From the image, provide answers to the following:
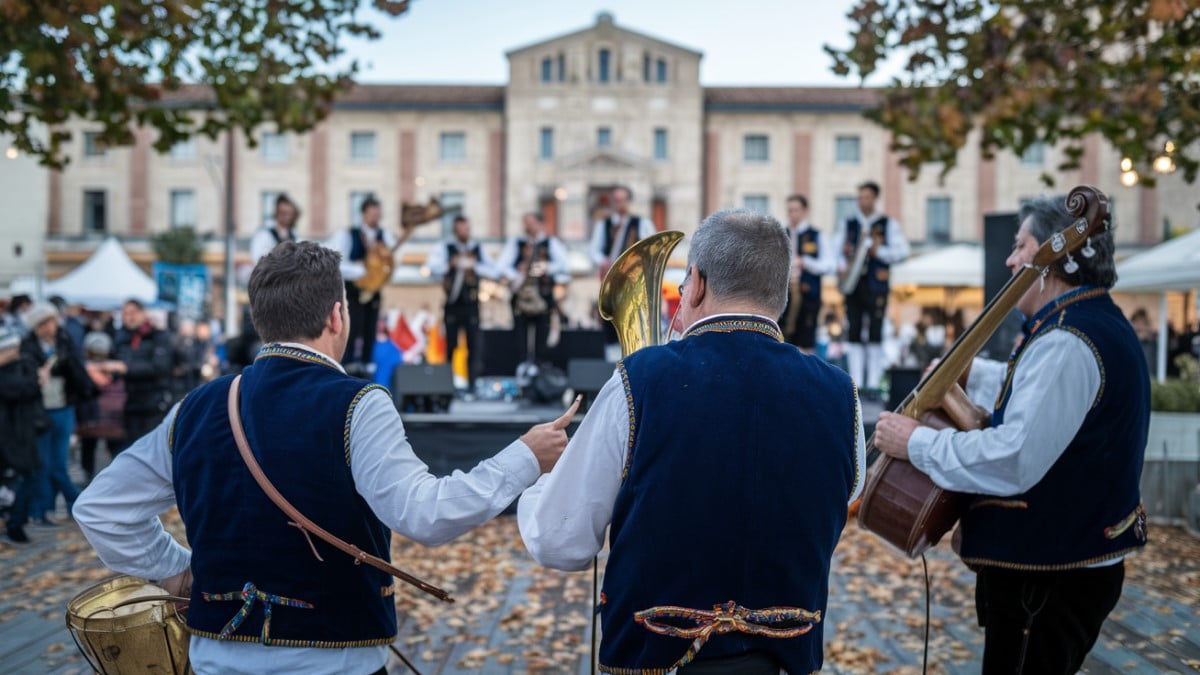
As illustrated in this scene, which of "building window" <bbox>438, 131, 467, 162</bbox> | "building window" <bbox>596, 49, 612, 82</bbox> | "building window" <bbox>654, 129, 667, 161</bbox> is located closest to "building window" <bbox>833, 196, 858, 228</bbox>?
"building window" <bbox>654, 129, 667, 161</bbox>

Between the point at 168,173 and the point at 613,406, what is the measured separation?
1814 inches

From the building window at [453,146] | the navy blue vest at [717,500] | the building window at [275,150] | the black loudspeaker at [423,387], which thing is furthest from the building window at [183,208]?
the navy blue vest at [717,500]

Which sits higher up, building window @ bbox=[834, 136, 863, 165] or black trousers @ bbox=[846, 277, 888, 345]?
building window @ bbox=[834, 136, 863, 165]

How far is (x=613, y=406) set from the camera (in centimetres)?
221

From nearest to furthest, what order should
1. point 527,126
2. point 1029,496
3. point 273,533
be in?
point 273,533, point 1029,496, point 527,126

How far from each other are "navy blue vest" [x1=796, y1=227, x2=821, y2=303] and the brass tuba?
23.7 ft

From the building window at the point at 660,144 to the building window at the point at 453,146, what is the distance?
26.2 ft

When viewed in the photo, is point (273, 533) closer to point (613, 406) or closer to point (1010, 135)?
point (613, 406)

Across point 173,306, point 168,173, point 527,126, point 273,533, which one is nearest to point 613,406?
point 273,533

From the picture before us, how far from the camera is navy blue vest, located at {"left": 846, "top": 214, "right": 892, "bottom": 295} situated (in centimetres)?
998

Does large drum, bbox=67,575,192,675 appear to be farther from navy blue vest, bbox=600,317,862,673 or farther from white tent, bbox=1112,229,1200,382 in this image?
white tent, bbox=1112,229,1200,382

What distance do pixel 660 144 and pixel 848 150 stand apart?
25.6ft

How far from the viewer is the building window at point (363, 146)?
4416 cm

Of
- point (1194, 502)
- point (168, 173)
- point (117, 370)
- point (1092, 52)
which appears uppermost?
point (168, 173)
